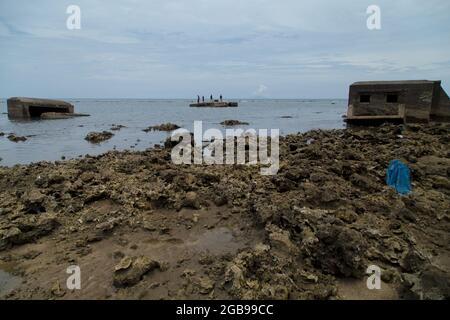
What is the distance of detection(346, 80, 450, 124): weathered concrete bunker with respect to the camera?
2166cm

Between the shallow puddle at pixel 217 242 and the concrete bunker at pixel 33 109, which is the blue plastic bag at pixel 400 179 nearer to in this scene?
the shallow puddle at pixel 217 242

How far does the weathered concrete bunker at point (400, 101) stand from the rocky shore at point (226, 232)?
14.9m

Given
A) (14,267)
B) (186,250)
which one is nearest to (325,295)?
(186,250)

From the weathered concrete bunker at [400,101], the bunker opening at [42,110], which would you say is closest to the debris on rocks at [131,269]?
the weathered concrete bunker at [400,101]

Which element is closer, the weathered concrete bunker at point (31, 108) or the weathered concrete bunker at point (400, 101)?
the weathered concrete bunker at point (400, 101)

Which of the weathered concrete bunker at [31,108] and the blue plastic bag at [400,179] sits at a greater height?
the weathered concrete bunker at [31,108]

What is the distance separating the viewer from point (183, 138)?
15.8m

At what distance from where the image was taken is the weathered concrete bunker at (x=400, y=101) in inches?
853

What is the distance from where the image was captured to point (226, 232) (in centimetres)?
604

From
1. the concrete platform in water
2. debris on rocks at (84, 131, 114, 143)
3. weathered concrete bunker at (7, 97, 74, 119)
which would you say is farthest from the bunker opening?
the concrete platform in water

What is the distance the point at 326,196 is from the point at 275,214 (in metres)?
1.57

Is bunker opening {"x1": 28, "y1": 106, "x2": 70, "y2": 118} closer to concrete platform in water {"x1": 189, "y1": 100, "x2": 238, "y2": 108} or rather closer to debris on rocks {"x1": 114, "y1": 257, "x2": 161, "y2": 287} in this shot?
concrete platform in water {"x1": 189, "y1": 100, "x2": 238, "y2": 108}

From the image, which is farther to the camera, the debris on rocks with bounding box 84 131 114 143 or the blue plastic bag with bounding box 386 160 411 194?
the debris on rocks with bounding box 84 131 114 143

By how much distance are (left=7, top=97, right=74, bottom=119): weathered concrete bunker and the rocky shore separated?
3563cm
